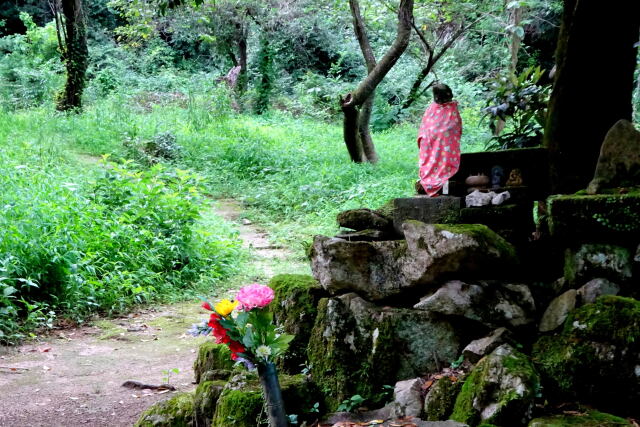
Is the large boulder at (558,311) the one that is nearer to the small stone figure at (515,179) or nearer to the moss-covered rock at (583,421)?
the moss-covered rock at (583,421)

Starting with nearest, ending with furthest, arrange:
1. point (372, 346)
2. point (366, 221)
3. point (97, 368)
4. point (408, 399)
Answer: point (408, 399) < point (372, 346) < point (366, 221) < point (97, 368)

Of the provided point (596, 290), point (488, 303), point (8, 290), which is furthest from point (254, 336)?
point (8, 290)

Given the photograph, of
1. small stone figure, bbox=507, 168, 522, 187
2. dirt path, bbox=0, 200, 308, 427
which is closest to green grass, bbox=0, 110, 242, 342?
dirt path, bbox=0, 200, 308, 427

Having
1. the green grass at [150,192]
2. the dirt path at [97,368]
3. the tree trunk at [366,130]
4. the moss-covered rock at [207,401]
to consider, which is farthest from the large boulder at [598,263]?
the tree trunk at [366,130]

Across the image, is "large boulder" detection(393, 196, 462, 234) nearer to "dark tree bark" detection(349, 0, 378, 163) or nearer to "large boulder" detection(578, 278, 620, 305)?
"large boulder" detection(578, 278, 620, 305)

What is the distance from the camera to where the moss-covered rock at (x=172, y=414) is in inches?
159

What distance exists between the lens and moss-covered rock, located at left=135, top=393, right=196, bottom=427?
159 inches

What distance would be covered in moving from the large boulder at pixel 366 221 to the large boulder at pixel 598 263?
1.33 m

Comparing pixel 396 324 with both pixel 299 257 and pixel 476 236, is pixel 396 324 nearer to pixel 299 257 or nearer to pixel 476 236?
pixel 476 236

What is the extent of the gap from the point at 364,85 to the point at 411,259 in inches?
342

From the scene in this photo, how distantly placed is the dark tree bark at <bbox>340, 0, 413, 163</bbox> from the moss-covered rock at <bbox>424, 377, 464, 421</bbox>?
9.20 meters

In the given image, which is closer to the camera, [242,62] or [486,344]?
[486,344]

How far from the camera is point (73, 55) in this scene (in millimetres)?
14719

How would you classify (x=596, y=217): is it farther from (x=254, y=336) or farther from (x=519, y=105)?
(x=519, y=105)
